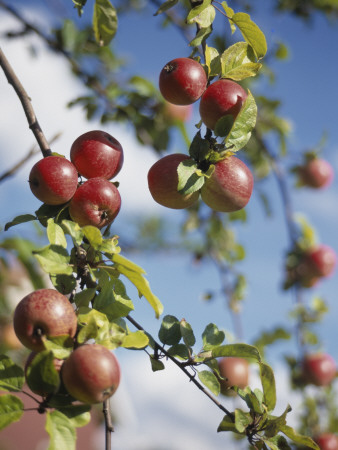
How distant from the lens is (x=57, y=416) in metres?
0.70

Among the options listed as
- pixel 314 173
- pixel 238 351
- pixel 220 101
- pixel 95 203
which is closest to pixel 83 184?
pixel 95 203

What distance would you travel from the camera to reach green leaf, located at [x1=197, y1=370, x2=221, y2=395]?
0.85 m

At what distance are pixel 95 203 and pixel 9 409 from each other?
1.10 feet

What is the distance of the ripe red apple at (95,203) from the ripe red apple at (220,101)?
0.70 ft

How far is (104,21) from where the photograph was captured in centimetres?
112

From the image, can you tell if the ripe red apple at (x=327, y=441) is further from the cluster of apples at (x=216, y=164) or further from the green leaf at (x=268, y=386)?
the cluster of apples at (x=216, y=164)

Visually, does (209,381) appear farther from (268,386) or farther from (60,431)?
(60,431)

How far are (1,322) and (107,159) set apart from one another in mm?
2350

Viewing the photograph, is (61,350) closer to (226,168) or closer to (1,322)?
(226,168)

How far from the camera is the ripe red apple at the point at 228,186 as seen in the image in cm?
89

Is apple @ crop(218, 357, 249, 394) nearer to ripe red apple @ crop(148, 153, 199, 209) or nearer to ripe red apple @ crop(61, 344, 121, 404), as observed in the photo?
ripe red apple @ crop(148, 153, 199, 209)

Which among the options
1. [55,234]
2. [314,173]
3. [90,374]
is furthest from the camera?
[314,173]

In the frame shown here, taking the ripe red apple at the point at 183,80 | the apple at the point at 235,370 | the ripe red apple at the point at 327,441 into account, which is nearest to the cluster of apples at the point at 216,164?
the ripe red apple at the point at 183,80

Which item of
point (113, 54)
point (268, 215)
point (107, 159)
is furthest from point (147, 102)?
point (107, 159)
